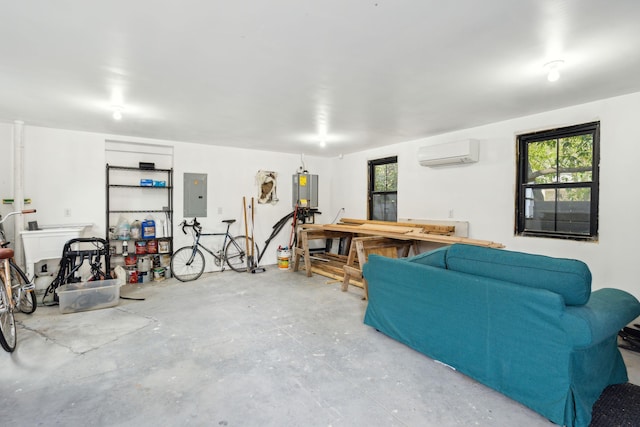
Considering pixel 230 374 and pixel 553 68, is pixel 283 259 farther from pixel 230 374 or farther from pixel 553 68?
pixel 553 68

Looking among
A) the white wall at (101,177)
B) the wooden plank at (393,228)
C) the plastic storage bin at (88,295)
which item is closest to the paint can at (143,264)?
the white wall at (101,177)

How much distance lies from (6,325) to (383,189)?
5.23 meters

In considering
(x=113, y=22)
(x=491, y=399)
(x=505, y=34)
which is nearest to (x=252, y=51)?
(x=113, y=22)

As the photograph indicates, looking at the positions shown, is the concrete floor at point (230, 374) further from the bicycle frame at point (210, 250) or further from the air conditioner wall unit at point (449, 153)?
the air conditioner wall unit at point (449, 153)

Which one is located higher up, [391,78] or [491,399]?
[391,78]

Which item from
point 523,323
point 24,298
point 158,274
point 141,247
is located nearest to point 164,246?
point 141,247

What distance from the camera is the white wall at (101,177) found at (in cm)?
437

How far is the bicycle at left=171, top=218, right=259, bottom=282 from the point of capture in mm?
5285

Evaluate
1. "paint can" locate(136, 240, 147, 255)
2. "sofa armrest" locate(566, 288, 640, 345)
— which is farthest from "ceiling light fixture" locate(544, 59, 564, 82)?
"paint can" locate(136, 240, 147, 255)

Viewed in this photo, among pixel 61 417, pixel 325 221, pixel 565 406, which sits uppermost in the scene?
pixel 325 221

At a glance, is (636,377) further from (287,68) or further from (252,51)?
(252,51)

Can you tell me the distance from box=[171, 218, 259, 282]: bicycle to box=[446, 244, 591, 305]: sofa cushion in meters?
4.33

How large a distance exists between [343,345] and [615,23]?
2.93 meters

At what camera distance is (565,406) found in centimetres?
172
